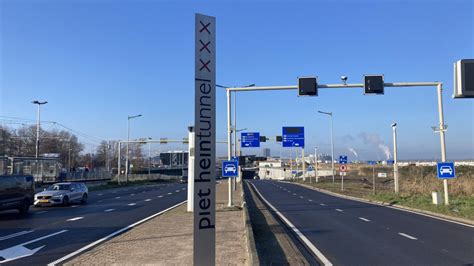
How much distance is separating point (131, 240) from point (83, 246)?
1320mm

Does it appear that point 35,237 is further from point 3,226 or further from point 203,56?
point 203,56

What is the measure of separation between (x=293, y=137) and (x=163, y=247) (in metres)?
39.4

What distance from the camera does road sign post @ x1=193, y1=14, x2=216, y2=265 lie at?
238 inches

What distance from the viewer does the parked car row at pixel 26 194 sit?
21.4 metres

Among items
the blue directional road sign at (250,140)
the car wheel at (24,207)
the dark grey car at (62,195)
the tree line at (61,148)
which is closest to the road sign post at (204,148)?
the car wheel at (24,207)

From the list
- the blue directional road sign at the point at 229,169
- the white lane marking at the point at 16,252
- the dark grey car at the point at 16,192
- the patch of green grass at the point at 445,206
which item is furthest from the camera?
the blue directional road sign at the point at 229,169

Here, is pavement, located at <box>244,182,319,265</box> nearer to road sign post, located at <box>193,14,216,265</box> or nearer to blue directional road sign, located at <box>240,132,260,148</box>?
road sign post, located at <box>193,14,216,265</box>

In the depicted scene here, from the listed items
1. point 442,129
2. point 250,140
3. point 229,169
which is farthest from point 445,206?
point 250,140

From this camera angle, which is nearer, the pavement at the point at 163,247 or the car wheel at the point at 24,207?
the pavement at the point at 163,247

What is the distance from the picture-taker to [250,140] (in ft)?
155

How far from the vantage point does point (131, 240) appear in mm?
12805

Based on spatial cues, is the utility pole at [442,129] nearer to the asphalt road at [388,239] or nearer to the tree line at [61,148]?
the asphalt road at [388,239]

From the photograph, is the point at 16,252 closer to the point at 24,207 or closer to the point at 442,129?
the point at 24,207

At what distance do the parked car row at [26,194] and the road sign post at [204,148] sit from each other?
60.2 ft
